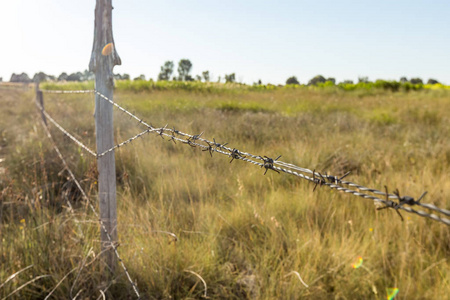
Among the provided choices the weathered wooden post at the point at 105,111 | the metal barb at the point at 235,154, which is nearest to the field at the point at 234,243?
the weathered wooden post at the point at 105,111

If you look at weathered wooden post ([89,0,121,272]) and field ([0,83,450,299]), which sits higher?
weathered wooden post ([89,0,121,272])

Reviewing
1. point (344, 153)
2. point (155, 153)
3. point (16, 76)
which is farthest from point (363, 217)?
point (16, 76)

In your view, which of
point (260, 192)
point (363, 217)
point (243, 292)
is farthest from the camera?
point (260, 192)

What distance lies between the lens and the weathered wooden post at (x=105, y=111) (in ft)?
7.28

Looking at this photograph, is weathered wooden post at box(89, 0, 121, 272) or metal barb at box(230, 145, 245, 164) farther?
weathered wooden post at box(89, 0, 121, 272)

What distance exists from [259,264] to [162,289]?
27.7 inches

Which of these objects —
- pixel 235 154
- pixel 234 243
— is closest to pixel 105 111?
pixel 235 154

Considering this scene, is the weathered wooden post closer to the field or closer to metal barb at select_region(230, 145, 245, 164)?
the field

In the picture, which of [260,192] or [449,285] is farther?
[260,192]

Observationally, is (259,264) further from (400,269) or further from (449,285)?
(449,285)

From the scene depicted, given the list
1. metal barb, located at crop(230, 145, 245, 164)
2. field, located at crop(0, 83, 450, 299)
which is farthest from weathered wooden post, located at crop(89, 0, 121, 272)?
metal barb, located at crop(230, 145, 245, 164)

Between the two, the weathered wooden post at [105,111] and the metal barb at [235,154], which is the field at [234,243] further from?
the metal barb at [235,154]

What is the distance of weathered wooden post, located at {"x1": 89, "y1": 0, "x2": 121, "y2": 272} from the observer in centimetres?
222

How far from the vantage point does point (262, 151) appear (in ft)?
16.6
